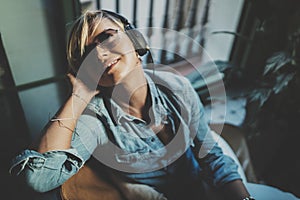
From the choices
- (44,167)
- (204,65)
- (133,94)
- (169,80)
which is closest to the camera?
(44,167)

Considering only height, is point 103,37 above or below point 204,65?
above

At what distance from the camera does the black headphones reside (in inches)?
27.7

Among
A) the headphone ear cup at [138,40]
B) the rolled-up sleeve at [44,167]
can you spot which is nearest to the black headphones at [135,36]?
the headphone ear cup at [138,40]

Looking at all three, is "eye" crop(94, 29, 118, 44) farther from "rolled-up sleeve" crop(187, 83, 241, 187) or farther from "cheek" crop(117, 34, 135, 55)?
"rolled-up sleeve" crop(187, 83, 241, 187)

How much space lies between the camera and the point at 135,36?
28.2 inches

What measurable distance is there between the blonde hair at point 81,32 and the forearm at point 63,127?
8 centimetres

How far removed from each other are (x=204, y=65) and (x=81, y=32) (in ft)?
2.07

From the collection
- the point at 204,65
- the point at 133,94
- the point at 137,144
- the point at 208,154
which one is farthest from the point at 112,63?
the point at 204,65

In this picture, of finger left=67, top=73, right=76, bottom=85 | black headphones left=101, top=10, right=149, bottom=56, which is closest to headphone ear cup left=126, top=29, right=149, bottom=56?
black headphones left=101, top=10, right=149, bottom=56

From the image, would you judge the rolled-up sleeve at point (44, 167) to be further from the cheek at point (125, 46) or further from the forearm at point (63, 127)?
the cheek at point (125, 46)

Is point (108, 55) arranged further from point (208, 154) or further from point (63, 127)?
point (208, 154)

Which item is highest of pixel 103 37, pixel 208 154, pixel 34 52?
pixel 103 37

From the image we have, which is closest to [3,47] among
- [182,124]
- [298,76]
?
[182,124]

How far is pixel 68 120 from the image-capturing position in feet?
2.19
